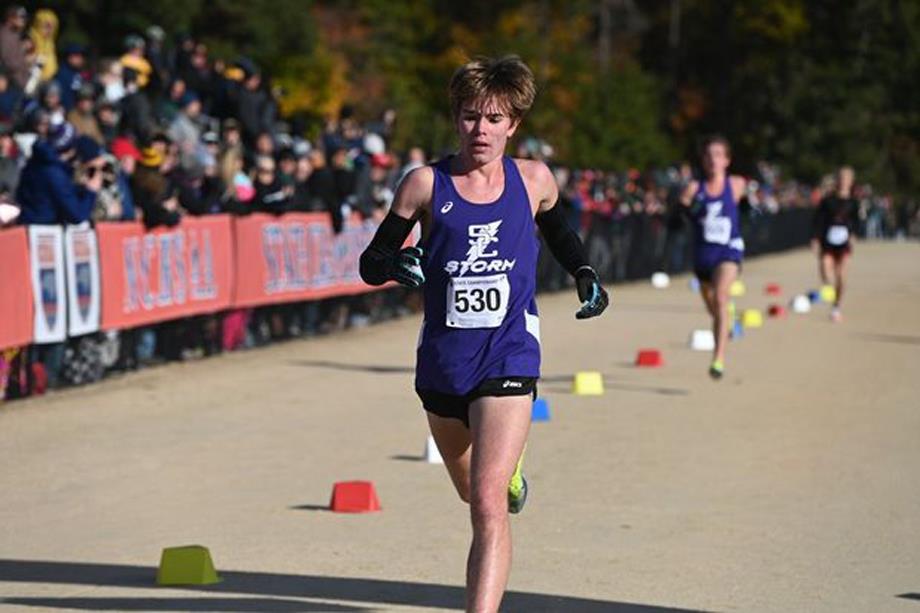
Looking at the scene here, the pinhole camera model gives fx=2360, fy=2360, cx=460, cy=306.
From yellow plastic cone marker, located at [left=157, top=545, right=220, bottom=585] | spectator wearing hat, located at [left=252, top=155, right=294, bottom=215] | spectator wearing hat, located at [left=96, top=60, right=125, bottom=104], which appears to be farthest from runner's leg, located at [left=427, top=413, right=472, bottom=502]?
spectator wearing hat, located at [left=96, top=60, right=125, bottom=104]

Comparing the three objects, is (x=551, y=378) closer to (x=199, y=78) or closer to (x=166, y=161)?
(x=166, y=161)

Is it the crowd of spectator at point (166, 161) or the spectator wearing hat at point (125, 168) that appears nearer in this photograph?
the crowd of spectator at point (166, 161)

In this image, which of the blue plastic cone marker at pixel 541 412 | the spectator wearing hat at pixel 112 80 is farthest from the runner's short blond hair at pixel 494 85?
the spectator wearing hat at pixel 112 80

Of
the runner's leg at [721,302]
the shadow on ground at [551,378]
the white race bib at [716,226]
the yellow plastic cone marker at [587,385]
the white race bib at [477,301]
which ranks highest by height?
the white race bib at [477,301]

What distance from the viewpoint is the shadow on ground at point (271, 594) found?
8680mm

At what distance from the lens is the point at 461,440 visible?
7859 mm

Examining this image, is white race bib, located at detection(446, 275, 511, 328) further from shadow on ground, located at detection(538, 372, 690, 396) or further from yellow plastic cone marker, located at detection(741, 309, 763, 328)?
yellow plastic cone marker, located at detection(741, 309, 763, 328)

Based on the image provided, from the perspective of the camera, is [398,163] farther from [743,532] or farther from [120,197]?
[743,532]

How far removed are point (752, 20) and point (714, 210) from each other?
78.1m

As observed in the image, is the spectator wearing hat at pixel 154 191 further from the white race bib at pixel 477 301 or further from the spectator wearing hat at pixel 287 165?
the white race bib at pixel 477 301

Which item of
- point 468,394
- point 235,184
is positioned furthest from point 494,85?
point 235,184

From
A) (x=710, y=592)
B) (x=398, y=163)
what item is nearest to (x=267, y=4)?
(x=398, y=163)

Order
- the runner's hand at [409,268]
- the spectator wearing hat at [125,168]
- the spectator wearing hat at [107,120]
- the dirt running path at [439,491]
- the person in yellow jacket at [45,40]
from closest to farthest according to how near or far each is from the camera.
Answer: the runner's hand at [409,268]
the dirt running path at [439,491]
the spectator wearing hat at [125,168]
the spectator wearing hat at [107,120]
the person in yellow jacket at [45,40]

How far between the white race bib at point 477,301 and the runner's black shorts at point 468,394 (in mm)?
190
